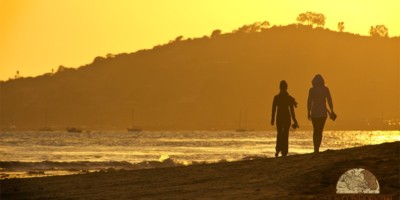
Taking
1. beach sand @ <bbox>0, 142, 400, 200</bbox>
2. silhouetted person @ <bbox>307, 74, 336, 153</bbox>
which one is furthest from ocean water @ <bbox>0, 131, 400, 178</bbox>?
beach sand @ <bbox>0, 142, 400, 200</bbox>

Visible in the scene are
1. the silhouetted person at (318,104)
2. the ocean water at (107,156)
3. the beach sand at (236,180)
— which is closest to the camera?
the beach sand at (236,180)

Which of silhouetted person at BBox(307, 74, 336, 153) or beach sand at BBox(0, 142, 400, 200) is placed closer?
beach sand at BBox(0, 142, 400, 200)

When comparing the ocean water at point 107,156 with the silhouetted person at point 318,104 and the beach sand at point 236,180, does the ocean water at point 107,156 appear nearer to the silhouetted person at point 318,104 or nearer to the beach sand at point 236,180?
the silhouetted person at point 318,104

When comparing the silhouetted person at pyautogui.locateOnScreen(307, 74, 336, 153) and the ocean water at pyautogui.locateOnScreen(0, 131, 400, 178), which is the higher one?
the silhouetted person at pyautogui.locateOnScreen(307, 74, 336, 153)

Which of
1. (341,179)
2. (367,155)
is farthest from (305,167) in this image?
(341,179)

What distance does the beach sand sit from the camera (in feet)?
62.8

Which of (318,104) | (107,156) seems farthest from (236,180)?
(107,156)

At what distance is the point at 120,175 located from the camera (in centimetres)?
2469

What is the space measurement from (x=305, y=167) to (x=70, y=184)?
5082 mm

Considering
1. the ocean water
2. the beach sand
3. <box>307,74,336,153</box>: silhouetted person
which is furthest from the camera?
the ocean water

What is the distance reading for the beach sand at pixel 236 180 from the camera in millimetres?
19156

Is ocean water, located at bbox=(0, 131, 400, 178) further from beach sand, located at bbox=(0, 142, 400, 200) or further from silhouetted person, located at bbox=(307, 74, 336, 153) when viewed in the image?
beach sand, located at bbox=(0, 142, 400, 200)

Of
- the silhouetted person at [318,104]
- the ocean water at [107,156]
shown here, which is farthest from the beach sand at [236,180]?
the ocean water at [107,156]

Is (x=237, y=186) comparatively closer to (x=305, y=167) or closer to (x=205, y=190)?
(x=205, y=190)
